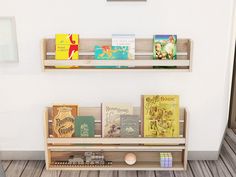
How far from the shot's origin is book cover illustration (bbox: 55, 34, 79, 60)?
8.46 ft

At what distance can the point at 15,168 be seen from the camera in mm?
2832

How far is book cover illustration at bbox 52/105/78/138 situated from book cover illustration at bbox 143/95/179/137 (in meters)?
0.58

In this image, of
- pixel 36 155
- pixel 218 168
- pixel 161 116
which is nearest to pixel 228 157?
pixel 218 168

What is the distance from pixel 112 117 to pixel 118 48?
0.57 metres

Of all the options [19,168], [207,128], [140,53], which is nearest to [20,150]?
[19,168]

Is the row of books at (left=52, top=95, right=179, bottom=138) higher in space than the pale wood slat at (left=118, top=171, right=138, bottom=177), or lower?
higher

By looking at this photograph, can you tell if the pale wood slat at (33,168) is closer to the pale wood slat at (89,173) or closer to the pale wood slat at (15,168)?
the pale wood slat at (15,168)

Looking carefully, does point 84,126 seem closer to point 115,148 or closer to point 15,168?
point 115,148

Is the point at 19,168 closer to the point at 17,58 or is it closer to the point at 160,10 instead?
the point at 17,58

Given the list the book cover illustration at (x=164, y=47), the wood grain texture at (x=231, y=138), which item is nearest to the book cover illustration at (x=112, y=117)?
the book cover illustration at (x=164, y=47)

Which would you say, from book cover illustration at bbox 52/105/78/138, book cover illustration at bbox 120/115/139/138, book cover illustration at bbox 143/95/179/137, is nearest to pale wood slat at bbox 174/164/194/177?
book cover illustration at bbox 143/95/179/137

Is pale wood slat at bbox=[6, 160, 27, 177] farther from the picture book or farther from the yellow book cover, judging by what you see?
the picture book

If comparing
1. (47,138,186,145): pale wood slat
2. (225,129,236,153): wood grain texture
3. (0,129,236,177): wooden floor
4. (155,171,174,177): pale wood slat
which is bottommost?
(155,171,174,177): pale wood slat

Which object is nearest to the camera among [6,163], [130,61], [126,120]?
[130,61]
